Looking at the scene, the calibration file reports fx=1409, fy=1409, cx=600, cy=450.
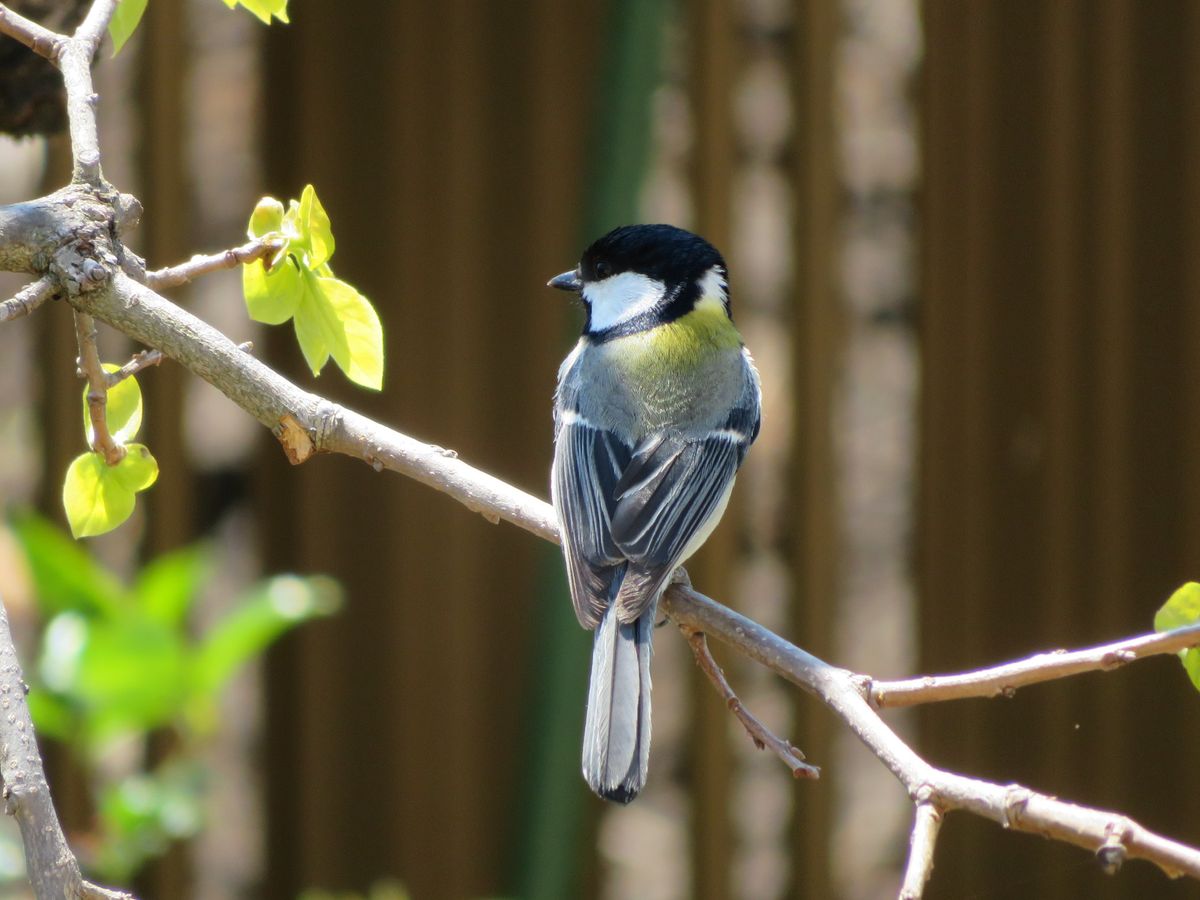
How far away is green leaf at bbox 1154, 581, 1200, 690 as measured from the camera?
117 centimetres

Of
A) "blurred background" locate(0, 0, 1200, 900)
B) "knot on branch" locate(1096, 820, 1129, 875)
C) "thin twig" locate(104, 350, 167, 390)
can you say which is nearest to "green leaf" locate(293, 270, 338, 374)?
"thin twig" locate(104, 350, 167, 390)

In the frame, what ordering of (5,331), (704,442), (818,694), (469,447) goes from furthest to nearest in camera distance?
1. (5,331)
2. (469,447)
3. (704,442)
4. (818,694)

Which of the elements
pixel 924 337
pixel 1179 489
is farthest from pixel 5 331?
pixel 1179 489

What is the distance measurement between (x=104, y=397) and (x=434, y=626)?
6.38 feet

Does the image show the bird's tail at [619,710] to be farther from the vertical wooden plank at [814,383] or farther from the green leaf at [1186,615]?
the vertical wooden plank at [814,383]

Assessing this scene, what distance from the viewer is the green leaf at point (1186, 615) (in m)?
1.17

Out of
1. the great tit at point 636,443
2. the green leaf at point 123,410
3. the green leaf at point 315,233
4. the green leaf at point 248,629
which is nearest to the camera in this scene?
the green leaf at point 315,233

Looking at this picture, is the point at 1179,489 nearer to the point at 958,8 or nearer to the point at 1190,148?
the point at 1190,148

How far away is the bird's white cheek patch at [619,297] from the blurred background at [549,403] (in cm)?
71

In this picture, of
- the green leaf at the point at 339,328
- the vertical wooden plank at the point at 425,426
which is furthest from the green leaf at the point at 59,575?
the vertical wooden plank at the point at 425,426

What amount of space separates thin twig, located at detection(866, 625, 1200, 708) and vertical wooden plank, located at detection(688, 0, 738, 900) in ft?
6.76

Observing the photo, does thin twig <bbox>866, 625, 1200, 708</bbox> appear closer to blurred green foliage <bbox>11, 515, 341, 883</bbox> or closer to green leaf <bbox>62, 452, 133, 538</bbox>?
green leaf <bbox>62, 452, 133, 538</bbox>

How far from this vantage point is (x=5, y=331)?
158 inches

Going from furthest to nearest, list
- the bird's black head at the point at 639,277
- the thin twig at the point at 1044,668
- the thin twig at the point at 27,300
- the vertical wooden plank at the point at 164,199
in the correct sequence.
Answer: the vertical wooden plank at the point at 164,199 < the bird's black head at the point at 639,277 < the thin twig at the point at 27,300 < the thin twig at the point at 1044,668
